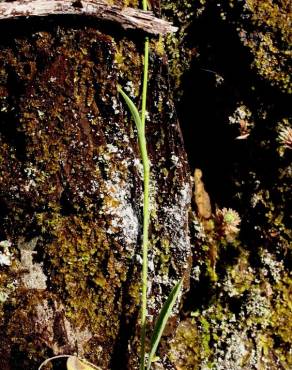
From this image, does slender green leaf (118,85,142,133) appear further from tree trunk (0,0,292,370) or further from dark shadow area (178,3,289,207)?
dark shadow area (178,3,289,207)

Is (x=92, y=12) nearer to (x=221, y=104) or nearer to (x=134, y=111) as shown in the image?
(x=134, y=111)

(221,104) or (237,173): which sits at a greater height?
(221,104)

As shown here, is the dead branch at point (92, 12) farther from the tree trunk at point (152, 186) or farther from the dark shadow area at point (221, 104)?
the dark shadow area at point (221, 104)

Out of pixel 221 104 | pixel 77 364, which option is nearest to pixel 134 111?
pixel 221 104

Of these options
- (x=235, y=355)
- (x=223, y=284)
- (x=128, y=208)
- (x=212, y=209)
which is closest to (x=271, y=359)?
(x=235, y=355)

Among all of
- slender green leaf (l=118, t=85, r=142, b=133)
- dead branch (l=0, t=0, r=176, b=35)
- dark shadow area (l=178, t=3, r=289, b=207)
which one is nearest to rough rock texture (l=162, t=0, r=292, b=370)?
dark shadow area (l=178, t=3, r=289, b=207)

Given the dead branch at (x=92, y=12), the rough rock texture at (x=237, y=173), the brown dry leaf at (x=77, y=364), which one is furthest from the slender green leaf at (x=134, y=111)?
the brown dry leaf at (x=77, y=364)
